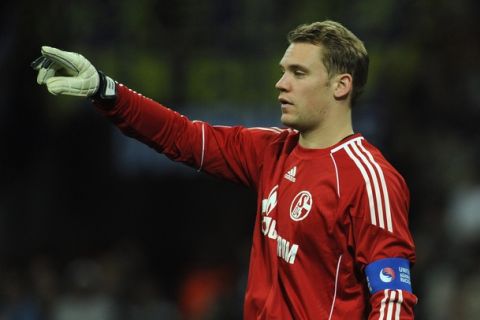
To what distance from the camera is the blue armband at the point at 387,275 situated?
4188mm

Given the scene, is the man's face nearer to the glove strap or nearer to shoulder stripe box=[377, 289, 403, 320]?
the glove strap

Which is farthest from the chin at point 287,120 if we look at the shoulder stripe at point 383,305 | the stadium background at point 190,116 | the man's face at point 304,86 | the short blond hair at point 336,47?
the stadium background at point 190,116

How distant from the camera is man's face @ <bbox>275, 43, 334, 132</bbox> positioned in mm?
4484

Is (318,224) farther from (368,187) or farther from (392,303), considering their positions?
(392,303)

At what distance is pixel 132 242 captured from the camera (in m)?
10.0

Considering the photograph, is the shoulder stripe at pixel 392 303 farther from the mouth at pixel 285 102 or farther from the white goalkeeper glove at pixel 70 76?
the white goalkeeper glove at pixel 70 76

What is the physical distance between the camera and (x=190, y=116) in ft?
33.4

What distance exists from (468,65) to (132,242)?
3388 millimetres

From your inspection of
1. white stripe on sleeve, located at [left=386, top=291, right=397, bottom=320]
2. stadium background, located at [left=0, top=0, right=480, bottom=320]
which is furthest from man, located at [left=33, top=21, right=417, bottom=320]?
stadium background, located at [left=0, top=0, right=480, bottom=320]

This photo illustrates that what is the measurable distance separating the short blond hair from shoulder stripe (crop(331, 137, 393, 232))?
34 cm

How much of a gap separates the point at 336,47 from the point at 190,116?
577 cm

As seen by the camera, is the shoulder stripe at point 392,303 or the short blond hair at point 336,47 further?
the short blond hair at point 336,47

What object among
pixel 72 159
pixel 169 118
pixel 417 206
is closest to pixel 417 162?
pixel 417 206

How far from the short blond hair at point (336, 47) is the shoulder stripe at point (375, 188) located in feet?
1.10
